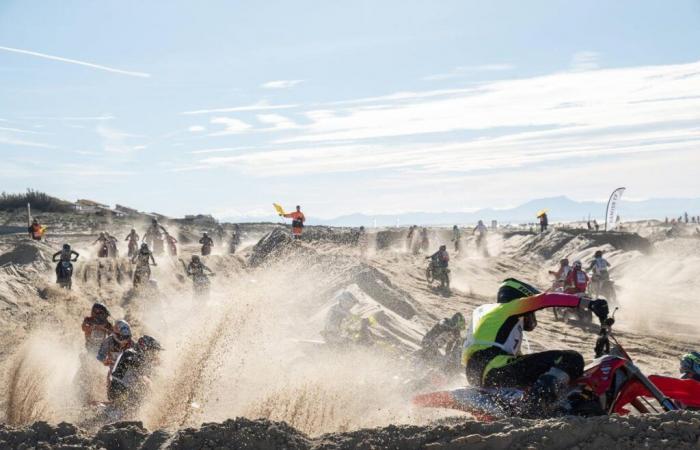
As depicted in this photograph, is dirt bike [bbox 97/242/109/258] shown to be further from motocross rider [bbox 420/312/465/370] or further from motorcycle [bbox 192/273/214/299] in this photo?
motocross rider [bbox 420/312/465/370]

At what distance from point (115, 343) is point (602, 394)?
6.78 metres

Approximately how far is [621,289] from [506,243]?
17408mm

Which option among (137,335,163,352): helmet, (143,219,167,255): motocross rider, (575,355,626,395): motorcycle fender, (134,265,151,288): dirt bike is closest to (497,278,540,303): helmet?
(575,355,626,395): motorcycle fender

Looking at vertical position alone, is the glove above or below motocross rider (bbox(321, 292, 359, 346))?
above

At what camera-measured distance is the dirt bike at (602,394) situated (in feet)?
19.2

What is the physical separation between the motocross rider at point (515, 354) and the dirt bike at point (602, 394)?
0.28ft

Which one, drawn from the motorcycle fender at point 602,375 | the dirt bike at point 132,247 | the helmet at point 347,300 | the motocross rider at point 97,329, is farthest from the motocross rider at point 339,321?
the dirt bike at point 132,247

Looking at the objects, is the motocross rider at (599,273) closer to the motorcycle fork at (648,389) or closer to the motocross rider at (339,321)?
the motocross rider at (339,321)

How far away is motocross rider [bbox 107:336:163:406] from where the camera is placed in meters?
8.74

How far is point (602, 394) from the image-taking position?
5.87m

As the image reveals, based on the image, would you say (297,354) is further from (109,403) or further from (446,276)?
(446,276)

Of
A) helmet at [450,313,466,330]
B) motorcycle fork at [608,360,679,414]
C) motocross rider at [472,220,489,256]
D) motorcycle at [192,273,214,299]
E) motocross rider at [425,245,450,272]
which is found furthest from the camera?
motocross rider at [472,220,489,256]

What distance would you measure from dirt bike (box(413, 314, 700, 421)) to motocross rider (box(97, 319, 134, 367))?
18.4ft

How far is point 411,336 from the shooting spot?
14727 millimetres
